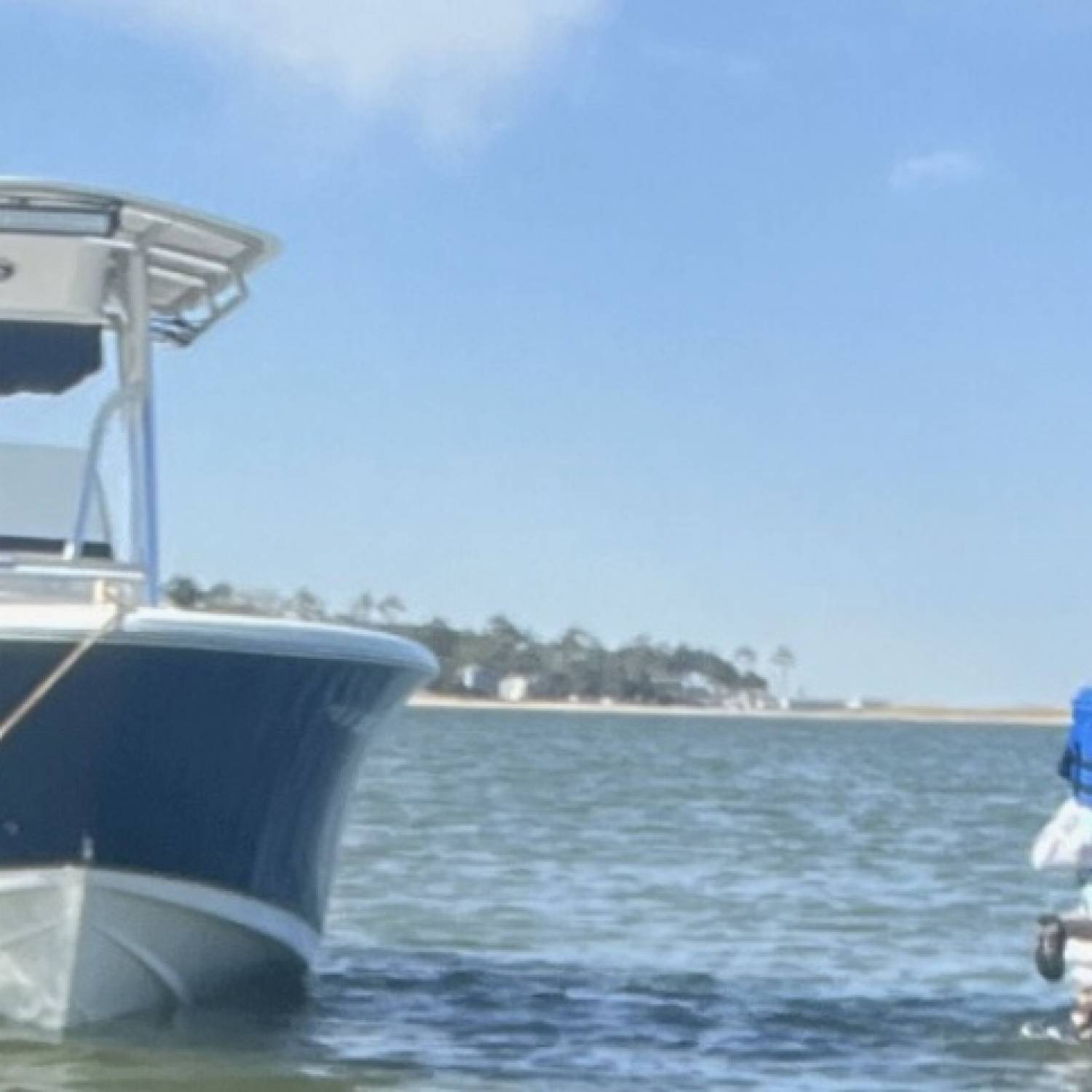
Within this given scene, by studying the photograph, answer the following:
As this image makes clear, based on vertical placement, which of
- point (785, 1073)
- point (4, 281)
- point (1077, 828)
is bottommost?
point (785, 1073)

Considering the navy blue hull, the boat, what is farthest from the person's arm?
the navy blue hull

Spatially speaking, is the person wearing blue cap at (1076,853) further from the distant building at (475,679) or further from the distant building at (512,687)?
the distant building at (512,687)

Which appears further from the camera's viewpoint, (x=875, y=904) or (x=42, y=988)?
(x=875, y=904)

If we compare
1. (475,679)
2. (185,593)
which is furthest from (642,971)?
(475,679)

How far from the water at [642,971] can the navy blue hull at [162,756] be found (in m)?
0.78

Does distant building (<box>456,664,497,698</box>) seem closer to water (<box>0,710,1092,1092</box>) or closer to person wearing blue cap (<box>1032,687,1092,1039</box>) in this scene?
water (<box>0,710,1092,1092</box>)

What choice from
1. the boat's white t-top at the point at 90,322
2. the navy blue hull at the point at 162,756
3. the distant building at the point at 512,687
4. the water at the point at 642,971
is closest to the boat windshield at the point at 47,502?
the boat's white t-top at the point at 90,322

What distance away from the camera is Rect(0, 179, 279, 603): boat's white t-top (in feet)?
41.4

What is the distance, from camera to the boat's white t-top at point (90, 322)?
12.6m

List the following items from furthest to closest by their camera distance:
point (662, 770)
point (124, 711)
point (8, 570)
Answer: point (662, 770) < point (8, 570) < point (124, 711)

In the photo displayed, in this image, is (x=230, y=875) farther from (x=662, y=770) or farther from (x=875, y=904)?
(x=662, y=770)

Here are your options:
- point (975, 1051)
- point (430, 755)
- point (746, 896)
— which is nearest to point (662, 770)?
point (430, 755)

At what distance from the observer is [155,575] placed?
1280cm

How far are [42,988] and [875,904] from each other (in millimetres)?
9541
